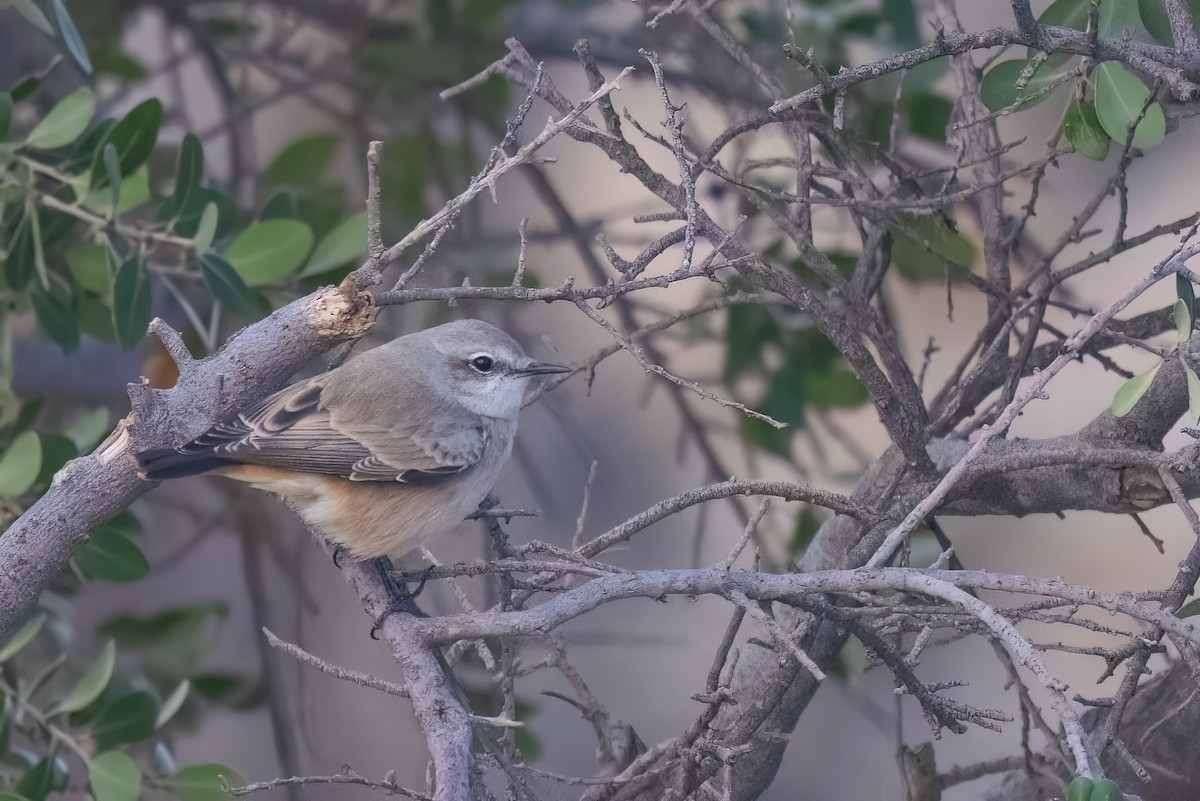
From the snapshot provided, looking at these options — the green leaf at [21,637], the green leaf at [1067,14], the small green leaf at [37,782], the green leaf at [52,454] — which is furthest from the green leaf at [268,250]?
the green leaf at [1067,14]

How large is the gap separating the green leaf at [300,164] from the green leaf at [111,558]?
1.03 meters

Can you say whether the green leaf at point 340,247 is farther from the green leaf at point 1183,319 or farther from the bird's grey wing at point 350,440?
the green leaf at point 1183,319

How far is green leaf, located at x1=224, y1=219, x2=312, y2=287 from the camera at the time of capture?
82.7 inches

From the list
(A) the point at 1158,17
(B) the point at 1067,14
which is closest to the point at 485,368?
(B) the point at 1067,14

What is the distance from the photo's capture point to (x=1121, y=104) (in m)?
1.43

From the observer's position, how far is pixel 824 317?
1.62m

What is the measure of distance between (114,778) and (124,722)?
21 cm

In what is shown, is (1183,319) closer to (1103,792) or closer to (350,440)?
(1103,792)

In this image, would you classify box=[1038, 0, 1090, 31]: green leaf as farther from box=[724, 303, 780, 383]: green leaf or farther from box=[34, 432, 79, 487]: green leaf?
box=[34, 432, 79, 487]: green leaf

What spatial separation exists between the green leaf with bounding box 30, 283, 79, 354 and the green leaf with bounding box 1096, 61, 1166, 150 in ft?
6.26

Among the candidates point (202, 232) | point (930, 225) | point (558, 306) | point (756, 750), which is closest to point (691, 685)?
point (756, 750)

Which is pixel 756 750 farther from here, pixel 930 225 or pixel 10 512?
pixel 10 512

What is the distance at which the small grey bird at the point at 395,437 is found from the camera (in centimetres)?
193

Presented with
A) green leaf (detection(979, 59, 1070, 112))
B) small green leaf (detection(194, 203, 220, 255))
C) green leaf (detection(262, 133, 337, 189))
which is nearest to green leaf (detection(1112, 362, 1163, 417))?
green leaf (detection(979, 59, 1070, 112))
